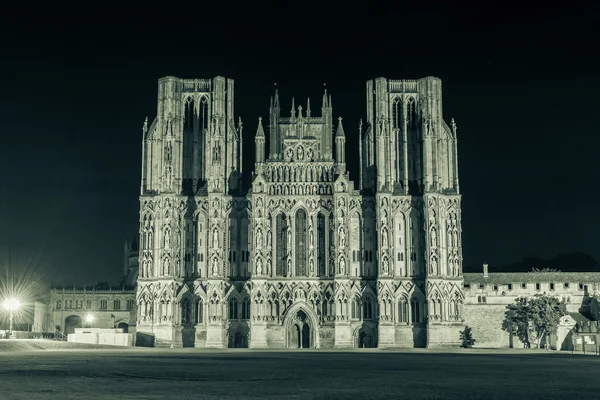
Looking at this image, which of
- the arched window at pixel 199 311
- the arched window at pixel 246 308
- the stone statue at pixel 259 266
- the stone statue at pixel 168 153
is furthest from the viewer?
Answer: the stone statue at pixel 168 153

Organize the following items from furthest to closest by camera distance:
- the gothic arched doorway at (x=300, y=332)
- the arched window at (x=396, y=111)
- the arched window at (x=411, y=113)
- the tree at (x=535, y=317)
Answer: the arched window at (x=396, y=111), the arched window at (x=411, y=113), the gothic arched doorway at (x=300, y=332), the tree at (x=535, y=317)

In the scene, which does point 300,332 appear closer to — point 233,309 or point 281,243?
point 233,309

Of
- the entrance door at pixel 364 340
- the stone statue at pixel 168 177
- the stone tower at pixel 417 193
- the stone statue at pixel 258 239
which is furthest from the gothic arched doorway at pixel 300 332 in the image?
the stone statue at pixel 168 177

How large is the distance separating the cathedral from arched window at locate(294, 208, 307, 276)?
13 centimetres

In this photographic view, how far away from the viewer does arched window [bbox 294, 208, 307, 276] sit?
10206cm

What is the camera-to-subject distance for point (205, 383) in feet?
115

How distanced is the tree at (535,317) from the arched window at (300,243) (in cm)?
2566

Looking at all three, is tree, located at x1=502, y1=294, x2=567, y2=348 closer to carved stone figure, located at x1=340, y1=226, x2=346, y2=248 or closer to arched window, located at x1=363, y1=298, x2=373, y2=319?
arched window, located at x1=363, y1=298, x2=373, y2=319

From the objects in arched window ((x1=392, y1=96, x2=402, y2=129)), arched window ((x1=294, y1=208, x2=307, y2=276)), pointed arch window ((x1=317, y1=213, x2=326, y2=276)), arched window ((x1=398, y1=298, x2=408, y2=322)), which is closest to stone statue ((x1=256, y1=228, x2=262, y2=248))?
arched window ((x1=294, y1=208, x2=307, y2=276))

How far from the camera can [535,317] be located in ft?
325

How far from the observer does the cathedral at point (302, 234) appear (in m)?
100

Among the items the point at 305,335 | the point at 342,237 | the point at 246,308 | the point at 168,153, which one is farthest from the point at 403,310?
the point at 168,153

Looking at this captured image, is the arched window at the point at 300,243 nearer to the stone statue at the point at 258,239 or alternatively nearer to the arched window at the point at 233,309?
the stone statue at the point at 258,239

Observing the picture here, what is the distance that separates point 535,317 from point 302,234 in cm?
2863
